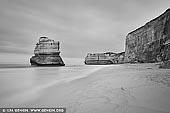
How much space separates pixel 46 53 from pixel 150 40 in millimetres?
29890

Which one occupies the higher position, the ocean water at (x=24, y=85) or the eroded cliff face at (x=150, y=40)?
the eroded cliff face at (x=150, y=40)

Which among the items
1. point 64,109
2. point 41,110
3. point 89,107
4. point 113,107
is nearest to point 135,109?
point 113,107

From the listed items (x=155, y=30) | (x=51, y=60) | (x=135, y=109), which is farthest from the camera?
(x=51, y=60)

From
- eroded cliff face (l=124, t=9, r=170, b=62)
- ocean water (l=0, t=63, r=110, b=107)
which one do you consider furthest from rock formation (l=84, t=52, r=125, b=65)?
ocean water (l=0, t=63, r=110, b=107)

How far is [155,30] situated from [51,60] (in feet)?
96.1

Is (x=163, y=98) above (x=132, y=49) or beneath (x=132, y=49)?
beneath

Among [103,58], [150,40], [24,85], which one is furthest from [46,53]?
[103,58]

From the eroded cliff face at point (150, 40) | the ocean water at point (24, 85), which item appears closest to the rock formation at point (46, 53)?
the eroded cliff face at point (150, 40)

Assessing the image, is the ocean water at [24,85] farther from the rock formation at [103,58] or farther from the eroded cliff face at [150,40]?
the rock formation at [103,58]

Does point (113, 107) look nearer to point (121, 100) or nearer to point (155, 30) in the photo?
point (121, 100)

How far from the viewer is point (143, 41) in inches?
1134

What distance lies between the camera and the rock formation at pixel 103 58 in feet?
192

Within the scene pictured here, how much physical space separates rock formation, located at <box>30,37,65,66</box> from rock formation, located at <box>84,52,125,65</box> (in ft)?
100

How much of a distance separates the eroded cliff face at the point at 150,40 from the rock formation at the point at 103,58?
2164 centimetres
